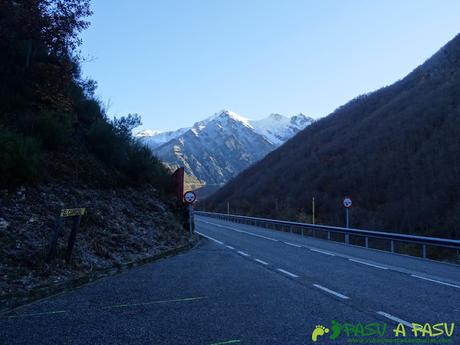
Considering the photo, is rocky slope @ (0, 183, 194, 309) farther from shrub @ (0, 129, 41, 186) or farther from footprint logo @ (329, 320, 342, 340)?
footprint logo @ (329, 320, 342, 340)

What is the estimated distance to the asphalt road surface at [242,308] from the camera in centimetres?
512

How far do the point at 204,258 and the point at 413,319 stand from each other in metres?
7.69

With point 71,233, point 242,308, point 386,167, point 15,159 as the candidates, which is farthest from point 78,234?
point 386,167

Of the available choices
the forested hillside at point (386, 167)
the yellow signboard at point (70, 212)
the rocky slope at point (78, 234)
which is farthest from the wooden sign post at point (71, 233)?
the forested hillside at point (386, 167)

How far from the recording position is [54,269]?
8578 millimetres

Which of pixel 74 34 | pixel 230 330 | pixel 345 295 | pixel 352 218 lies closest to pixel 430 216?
pixel 352 218

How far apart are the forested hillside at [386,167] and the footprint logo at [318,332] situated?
1642cm

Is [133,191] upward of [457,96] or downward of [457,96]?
downward

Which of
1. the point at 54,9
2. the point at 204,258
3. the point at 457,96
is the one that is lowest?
the point at 204,258

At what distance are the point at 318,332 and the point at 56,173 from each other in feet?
34.3

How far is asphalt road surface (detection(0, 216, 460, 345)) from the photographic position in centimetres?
512

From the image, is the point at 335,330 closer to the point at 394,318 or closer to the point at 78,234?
the point at 394,318

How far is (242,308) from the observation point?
645cm

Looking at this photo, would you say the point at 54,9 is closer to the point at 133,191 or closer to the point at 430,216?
the point at 133,191
